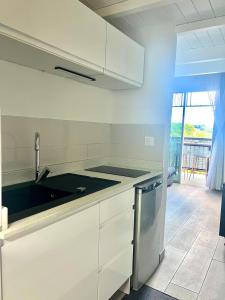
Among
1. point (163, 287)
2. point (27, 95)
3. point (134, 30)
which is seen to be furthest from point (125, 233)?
point (134, 30)

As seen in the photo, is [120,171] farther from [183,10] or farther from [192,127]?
[192,127]

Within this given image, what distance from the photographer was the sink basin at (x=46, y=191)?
1471 mm

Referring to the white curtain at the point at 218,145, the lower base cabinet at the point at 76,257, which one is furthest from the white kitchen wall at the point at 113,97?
the white curtain at the point at 218,145

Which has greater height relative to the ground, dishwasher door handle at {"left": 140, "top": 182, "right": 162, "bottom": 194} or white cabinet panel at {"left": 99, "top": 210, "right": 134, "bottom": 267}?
dishwasher door handle at {"left": 140, "top": 182, "right": 162, "bottom": 194}

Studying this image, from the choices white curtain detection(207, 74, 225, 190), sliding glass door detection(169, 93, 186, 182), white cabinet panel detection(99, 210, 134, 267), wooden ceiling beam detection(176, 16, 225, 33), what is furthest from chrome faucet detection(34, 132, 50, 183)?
sliding glass door detection(169, 93, 186, 182)

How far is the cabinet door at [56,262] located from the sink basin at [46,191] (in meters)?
0.19

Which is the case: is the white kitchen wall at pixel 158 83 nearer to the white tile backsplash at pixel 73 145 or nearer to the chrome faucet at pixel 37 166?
the white tile backsplash at pixel 73 145

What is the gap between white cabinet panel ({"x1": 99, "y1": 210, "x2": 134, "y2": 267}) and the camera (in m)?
1.53

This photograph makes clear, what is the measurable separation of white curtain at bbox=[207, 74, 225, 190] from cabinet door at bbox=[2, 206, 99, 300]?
4.16m

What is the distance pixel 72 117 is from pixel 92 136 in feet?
1.15

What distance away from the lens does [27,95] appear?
1.65 meters

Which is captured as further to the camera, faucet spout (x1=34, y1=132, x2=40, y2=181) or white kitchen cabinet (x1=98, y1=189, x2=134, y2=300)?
faucet spout (x1=34, y1=132, x2=40, y2=181)

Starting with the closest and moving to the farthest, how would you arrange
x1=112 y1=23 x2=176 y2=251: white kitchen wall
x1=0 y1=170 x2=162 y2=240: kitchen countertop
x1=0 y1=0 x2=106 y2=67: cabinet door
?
x1=0 y1=170 x2=162 y2=240: kitchen countertop → x1=0 y1=0 x2=106 y2=67: cabinet door → x1=112 y1=23 x2=176 y2=251: white kitchen wall

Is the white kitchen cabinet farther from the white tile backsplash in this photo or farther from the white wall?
the white wall
